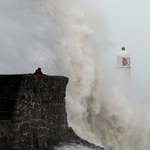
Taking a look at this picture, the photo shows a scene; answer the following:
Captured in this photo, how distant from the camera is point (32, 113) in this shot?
10.8 metres

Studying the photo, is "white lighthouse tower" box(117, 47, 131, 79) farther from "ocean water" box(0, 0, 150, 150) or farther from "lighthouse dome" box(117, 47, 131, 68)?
"ocean water" box(0, 0, 150, 150)

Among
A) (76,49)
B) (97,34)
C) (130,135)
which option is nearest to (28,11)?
(76,49)

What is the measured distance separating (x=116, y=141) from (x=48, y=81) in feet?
35.9

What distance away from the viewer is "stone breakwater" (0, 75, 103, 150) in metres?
9.75

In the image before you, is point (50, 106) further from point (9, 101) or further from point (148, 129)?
point (148, 129)

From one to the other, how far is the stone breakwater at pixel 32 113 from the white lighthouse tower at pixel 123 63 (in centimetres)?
2180

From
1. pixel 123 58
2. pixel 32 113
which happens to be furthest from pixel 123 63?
pixel 32 113

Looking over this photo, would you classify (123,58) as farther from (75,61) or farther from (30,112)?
(30,112)

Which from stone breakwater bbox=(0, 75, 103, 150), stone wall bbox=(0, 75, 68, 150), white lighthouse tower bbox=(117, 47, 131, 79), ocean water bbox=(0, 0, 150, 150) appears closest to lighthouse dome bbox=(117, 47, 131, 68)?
white lighthouse tower bbox=(117, 47, 131, 79)

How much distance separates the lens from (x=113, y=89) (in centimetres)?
2362

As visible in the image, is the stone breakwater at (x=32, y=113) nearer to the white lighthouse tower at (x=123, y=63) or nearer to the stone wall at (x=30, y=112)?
the stone wall at (x=30, y=112)

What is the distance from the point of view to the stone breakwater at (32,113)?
9750mm

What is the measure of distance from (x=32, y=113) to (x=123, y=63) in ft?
80.8

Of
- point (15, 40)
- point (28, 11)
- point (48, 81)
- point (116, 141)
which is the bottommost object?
point (116, 141)
